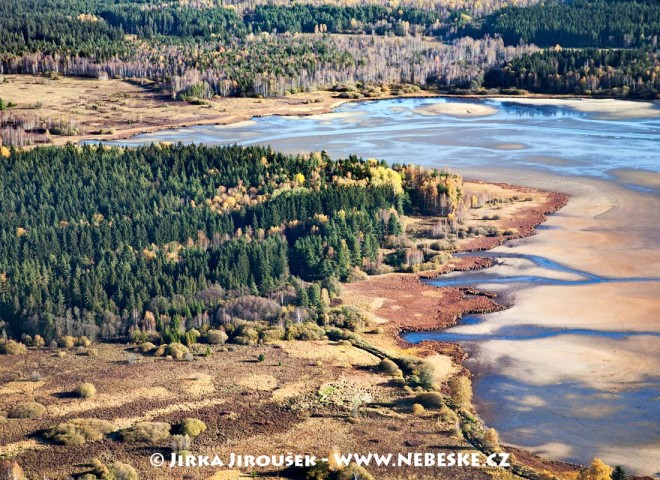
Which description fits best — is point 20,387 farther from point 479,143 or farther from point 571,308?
point 479,143

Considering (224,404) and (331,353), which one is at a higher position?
(331,353)

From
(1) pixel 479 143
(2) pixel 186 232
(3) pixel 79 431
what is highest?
(1) pixel 479 143

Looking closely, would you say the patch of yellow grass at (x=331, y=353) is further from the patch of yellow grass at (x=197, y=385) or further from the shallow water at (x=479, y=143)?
the shallow water at (x=479, y=143)

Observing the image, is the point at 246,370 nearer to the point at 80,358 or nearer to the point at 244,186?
the point at 80,358

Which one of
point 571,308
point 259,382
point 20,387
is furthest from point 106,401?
point 571,308

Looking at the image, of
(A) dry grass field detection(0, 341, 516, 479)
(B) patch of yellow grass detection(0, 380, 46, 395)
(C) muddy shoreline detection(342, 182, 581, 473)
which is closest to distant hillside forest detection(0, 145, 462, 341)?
(C) muddy shoreline detection(342, 182, 581, 473)

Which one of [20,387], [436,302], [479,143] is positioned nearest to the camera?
[20,387]
